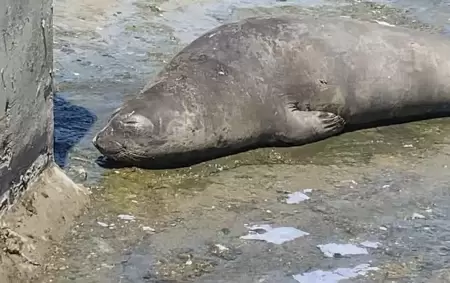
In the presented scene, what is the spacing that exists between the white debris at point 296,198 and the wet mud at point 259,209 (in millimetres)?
10

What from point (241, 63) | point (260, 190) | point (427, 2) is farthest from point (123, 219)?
point (427, 2)

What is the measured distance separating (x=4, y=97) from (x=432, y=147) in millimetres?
2510

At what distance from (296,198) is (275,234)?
1.37 feet

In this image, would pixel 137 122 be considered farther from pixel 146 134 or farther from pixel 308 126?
pixel 308 126

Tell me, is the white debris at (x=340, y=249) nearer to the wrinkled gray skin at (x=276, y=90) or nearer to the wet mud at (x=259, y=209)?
the wet mud at (x=259, y=209)

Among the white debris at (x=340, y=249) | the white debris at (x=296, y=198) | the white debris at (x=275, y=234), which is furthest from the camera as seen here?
the white debris at (x=296, y=198)

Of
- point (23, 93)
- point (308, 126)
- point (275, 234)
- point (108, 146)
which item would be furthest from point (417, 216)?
point (23, 93)

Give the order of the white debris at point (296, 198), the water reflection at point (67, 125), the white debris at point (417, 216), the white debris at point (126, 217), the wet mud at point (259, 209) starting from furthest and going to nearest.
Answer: the water reflection at point (67, 125)
the white debris at point (296, 198)
the white debris at point (417, 216)
the white debris at point (126, 217)
the wet mud at point (259, 209)

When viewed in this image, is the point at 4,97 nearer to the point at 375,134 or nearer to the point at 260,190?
the point at 260,190

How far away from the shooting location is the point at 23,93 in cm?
379

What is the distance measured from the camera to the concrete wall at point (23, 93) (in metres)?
3.61

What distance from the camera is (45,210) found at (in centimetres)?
397

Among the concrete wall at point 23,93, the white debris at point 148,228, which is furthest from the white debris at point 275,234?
the concrete wall at point 23,93

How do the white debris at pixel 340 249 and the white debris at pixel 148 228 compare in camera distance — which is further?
the white debris at pixel 148 228
